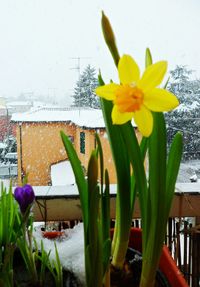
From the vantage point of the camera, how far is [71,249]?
56cm

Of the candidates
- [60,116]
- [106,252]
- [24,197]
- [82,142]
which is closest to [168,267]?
[106,252]

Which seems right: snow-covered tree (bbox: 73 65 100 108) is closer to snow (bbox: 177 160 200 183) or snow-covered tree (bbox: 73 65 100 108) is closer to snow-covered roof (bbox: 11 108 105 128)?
snow-covered roof (bbox: 11 108 105 128)

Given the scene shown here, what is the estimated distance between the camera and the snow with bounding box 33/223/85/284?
20.4 inches

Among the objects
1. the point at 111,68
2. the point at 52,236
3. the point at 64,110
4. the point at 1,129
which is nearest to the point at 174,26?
the point at 111,68

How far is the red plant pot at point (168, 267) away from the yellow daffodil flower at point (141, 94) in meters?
0.23

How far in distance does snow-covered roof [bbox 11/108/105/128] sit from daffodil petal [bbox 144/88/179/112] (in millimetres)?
595

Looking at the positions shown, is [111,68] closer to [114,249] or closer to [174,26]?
[174,26]

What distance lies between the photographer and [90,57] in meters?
1.04

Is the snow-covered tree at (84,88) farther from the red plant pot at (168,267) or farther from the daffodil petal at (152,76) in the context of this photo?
the daffodil petal at (152,76)

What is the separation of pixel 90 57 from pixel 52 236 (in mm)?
609

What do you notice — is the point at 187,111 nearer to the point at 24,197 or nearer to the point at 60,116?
the point at 60,116

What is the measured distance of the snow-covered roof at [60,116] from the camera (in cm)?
99

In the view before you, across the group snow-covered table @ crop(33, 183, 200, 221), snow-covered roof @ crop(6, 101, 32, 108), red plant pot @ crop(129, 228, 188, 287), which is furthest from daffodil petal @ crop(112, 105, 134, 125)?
snow-covered roof @ crop(6, 101, 32, 108)

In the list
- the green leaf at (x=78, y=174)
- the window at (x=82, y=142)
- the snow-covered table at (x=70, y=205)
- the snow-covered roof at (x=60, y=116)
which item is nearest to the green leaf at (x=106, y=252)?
the green leaf at (x=78, y=174)
